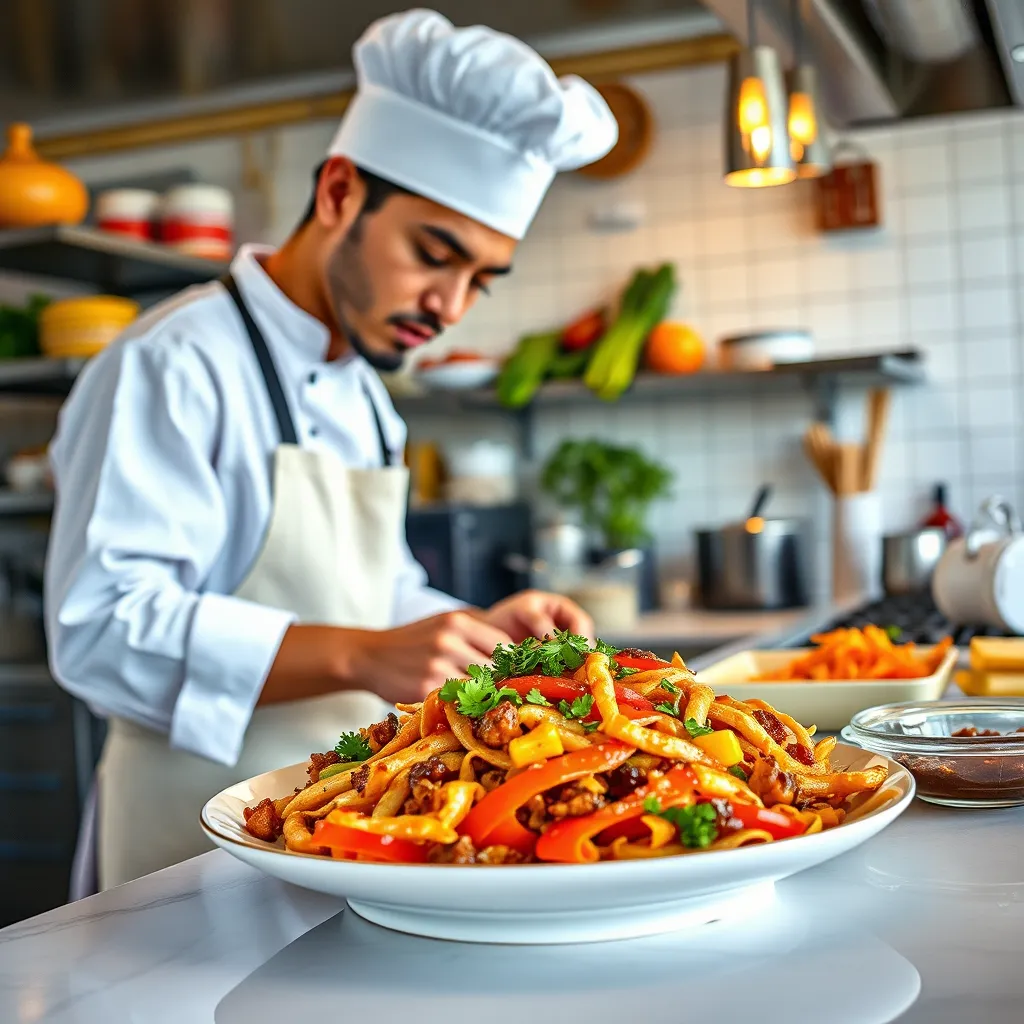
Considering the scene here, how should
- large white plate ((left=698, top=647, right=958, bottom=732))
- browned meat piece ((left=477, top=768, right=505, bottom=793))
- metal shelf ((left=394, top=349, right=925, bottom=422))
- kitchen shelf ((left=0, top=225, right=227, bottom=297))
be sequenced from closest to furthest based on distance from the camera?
browned meat piece ((left=477, top=768, right=505, bottom=793))
large white plate ((left=698, top=647, right=958, bottom=732))
metal shelf ((left=394, top=349, right=925, bottom=422))
kitchen shelf ((left=0, top=225, right=227, bottom=297))

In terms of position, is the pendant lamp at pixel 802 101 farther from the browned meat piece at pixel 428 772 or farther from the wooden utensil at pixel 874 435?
the browned meat piece at pixel 428 772

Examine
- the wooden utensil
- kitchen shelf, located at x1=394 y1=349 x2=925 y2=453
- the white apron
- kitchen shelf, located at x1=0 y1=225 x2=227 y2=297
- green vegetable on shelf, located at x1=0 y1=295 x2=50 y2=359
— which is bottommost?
the white apron

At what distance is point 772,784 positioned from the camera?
2.26 ft

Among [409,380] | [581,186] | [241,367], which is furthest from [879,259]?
[241,367]

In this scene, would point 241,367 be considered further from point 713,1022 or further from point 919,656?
point 713,1022

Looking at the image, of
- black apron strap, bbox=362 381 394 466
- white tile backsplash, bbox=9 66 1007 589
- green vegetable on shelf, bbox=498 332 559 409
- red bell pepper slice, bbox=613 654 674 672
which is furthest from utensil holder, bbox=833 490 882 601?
→ red bell pepper slice, bbox=613 654 674 672

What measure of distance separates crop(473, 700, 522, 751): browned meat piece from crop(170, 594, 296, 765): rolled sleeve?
2.53ft

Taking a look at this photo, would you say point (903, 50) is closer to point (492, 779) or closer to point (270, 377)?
point (270, 377)

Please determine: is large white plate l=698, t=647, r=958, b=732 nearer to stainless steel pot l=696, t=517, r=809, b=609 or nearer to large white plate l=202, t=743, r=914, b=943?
large white plate l=202, t=743, r=914, b=943

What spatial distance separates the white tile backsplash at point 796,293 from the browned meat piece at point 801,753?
8.82ft

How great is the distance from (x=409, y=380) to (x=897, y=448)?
133 centimetres

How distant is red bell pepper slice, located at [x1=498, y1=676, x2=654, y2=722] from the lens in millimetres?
727

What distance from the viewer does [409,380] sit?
3531 millimetres

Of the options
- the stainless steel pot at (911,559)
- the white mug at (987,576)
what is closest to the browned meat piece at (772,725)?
the white mug at (987,576)
